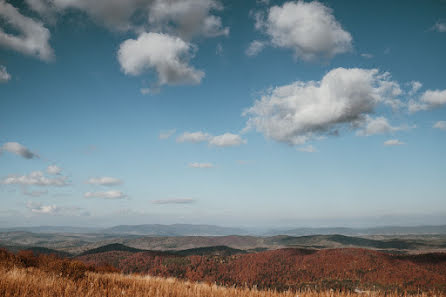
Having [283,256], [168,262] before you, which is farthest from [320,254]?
[168,262]

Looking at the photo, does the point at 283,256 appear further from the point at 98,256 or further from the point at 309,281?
the point at 98,256

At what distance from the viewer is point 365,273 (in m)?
120

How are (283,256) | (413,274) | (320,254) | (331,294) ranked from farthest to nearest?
(283,256) < (320,254) < (413,274) < (331,294)

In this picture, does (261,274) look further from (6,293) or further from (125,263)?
(6,293)

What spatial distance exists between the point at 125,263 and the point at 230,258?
70.7m

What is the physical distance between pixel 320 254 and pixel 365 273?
4030 cm

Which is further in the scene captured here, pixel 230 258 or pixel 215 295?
pixel 230 258

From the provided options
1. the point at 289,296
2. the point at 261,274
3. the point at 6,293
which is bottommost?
the point at 261,274

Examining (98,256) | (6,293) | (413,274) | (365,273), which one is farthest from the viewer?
(98,256)

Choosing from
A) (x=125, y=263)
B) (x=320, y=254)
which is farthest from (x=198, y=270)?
(x=320, y=254)

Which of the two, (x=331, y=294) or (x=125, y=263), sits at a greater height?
(x=331, y=294)

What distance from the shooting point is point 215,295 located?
316 inches

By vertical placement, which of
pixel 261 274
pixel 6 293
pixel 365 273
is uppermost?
pixel 6 293

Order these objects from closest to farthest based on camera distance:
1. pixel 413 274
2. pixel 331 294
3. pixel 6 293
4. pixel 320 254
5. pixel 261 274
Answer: pixel 6 293 → pixel 331 294 → pixel 413 274 → pixel 261 274 → pixel 320 254
